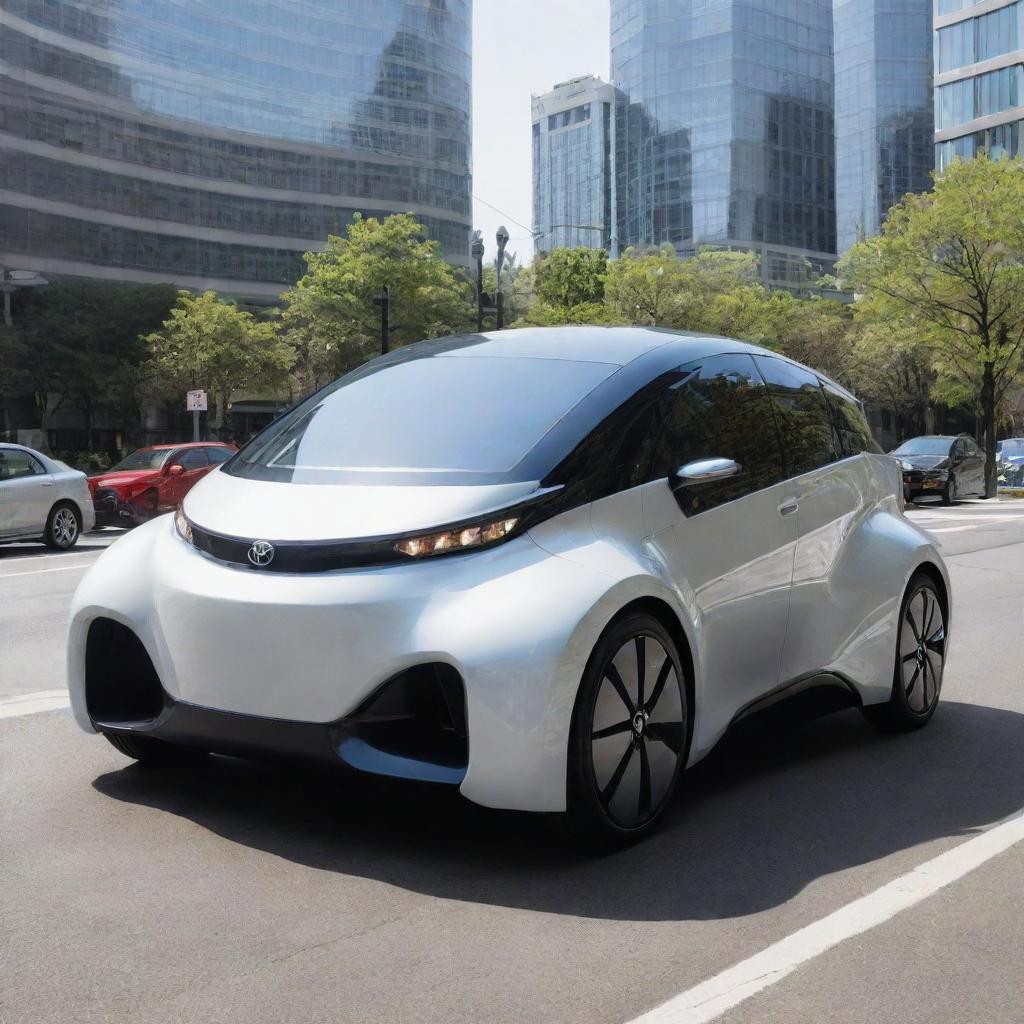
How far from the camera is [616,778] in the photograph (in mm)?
4105

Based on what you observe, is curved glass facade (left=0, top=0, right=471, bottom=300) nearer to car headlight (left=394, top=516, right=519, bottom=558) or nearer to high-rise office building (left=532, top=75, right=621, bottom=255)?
high-rise office building (left=532, top=75, right=621, bottom=255)

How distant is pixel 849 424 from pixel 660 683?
2195mm

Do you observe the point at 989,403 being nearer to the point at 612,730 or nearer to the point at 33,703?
the point at 33,703

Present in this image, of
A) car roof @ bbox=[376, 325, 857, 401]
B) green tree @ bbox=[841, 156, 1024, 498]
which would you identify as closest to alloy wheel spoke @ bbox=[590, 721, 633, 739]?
car roof @ bbox=[376, 325, 857, 401]

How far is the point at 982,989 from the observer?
3.20 meters

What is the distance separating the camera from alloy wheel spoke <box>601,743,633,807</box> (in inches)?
160

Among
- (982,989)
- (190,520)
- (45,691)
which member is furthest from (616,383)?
(45,691)

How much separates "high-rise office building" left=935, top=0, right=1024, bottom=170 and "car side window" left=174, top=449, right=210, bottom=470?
201 feet

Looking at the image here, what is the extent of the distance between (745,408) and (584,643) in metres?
1.62

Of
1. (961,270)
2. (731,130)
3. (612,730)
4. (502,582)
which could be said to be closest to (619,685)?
(612,730)

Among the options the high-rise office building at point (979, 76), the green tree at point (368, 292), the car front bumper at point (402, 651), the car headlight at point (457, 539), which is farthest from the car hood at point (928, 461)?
the high-rise office building at point (979, 76)

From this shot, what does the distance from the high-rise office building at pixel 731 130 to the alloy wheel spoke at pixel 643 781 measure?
136 metres

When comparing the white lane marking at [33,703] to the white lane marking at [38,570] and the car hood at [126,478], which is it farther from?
the car hood at [126,478]

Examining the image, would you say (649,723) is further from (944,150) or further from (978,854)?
(944,150)
